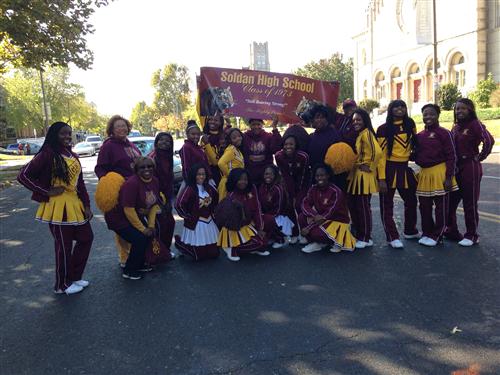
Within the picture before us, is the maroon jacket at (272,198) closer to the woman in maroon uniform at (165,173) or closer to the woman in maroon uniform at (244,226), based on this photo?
the woman in maroon uniform at (244,226)

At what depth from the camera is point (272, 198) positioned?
5.68 meters

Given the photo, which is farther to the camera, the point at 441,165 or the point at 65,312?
the point at 441,165

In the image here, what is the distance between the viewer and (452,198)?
548 centimetres

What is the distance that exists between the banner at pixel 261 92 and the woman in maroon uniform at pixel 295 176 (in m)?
1.11

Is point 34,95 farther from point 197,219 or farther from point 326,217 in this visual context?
point 326,217

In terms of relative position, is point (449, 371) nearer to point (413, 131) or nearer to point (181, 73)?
point (413, 131)

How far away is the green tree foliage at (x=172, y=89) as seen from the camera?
266 feet

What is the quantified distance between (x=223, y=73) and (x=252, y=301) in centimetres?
387

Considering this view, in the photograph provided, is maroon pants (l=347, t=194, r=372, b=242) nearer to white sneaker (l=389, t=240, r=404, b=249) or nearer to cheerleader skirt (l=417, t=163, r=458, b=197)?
white sneaker (l=389, t=240, r=404, b=249)

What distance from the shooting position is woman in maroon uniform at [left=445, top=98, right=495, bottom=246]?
520 cm

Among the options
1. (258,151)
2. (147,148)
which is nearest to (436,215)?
(258,151)

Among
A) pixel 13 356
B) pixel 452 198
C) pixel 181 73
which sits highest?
pixel 181 73

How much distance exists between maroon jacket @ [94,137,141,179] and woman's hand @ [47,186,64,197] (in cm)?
67

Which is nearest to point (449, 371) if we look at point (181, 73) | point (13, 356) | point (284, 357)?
point (284, 357)
